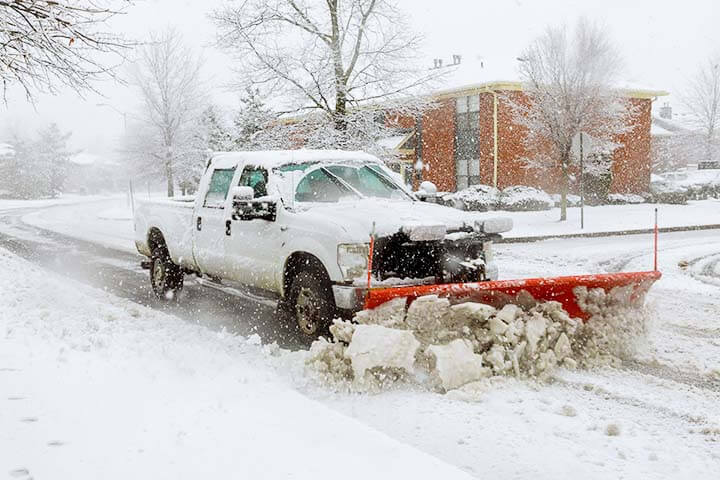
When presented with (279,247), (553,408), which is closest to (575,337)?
(553,408)

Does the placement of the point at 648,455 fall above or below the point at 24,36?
below

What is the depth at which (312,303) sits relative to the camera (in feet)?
22.0

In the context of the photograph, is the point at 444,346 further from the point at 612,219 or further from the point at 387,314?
the point at 612,219

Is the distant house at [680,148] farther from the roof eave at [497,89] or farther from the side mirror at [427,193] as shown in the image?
the side mirror at [427,193]

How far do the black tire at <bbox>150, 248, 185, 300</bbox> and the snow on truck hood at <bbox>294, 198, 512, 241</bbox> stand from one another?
3.35 m

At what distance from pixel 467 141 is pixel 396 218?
25982 mm

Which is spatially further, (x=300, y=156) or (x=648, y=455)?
(x=300, y=156)

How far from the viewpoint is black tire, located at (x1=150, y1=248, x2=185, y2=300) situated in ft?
32.0

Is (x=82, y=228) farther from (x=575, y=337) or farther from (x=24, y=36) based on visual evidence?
(x=575, y=337)

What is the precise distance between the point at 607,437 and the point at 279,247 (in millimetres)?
3817

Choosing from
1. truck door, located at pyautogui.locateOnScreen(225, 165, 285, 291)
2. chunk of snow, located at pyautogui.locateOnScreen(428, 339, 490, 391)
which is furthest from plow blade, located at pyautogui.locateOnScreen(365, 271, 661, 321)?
truck door, located at pyautogui.locateOnScreen(225, 165, 285, 291)

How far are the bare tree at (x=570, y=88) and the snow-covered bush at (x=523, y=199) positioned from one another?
391cm

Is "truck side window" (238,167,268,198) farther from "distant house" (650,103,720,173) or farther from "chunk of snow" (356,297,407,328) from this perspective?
"distant house" (650,103,720,173)

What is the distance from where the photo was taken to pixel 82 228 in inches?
1013
